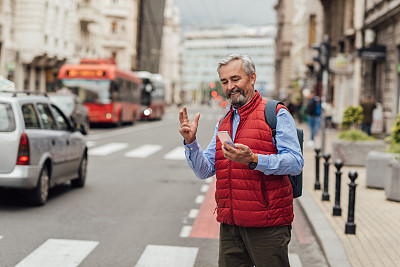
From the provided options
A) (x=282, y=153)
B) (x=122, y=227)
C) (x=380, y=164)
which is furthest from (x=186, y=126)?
(x=380, y=164)

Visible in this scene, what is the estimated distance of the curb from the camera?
609 cm

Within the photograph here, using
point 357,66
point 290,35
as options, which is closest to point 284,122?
point 357,66

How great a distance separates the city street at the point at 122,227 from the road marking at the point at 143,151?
4949mm

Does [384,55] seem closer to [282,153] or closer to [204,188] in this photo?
[204,188]

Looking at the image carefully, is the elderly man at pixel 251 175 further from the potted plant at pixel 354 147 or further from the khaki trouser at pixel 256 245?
the potted plant at pixel 354 147

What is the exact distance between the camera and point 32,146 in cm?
865

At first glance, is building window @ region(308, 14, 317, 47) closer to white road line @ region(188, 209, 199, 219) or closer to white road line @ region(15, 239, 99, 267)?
white road line @ region(188, 209, 199, 219)

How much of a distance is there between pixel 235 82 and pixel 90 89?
2827 centimetres

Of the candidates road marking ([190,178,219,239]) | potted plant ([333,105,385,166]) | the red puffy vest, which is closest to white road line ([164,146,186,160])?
potted plant ([333,105,385,166])

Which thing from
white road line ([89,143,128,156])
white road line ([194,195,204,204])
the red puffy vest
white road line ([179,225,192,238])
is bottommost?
white road line ([89,143,128,156])

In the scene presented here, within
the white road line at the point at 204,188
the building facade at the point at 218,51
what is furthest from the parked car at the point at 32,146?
the building facade at the point at 218,51

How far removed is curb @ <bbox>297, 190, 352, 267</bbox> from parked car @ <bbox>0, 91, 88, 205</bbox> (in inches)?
141

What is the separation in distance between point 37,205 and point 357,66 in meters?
24.4

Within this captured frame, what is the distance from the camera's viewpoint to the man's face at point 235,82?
3584 mm
